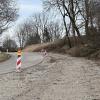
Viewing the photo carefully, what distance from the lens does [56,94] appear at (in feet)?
36.1

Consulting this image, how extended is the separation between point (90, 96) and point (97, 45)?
31.1 m

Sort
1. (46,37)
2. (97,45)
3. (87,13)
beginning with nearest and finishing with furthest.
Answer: (97,45) → (87,13) → (46,37)

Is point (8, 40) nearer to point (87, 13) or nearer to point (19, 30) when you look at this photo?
point (19, 30)

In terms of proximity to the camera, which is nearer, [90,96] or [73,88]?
[90,96]

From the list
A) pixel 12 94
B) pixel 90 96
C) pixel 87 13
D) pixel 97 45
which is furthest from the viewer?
pixel 87 13

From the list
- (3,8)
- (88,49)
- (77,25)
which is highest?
(3,8)

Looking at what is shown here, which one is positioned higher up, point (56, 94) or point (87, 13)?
point (87, 13)

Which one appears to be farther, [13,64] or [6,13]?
[6,13]

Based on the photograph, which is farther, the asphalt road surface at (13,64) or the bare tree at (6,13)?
the bare tree at (6,13)

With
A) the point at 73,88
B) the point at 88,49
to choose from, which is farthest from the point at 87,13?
the point at 73,88

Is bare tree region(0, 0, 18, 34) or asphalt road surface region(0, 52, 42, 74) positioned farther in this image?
bare tree region(0, 0, 18, 34)

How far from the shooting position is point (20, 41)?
456ft

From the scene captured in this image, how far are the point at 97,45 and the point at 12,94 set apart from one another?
3089 centimetres

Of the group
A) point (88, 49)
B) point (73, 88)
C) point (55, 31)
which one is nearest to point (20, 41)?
point (55, 31)
